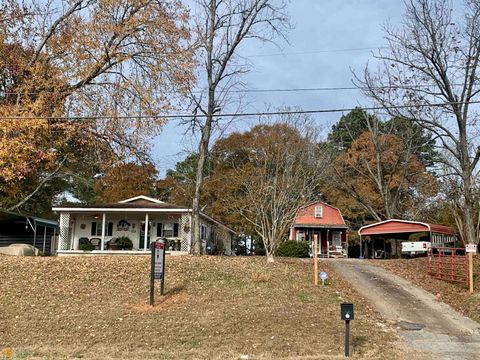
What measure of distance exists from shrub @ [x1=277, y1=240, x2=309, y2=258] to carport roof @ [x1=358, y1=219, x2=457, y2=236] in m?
3.98

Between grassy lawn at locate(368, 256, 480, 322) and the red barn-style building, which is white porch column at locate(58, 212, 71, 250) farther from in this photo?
the red barn-style building

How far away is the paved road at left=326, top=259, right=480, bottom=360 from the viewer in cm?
1112

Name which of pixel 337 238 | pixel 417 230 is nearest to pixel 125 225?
pixel 417 230

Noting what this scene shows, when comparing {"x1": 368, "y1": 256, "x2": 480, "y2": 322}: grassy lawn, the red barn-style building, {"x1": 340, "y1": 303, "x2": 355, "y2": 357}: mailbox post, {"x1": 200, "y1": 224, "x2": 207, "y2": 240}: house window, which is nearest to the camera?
{"x1": 340, "y1": 303, "x2": 355, "y2": 357}: mailbox post

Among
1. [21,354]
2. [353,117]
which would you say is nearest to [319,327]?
[21,354]

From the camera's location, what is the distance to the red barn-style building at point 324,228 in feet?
144

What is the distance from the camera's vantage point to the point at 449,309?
15078 millimetres

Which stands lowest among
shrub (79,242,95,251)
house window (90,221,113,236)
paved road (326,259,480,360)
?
paved road (326,259,480,360)

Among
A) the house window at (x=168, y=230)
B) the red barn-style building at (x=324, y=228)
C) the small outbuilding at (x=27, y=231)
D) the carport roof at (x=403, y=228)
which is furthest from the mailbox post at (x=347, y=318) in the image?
the red barn-style building at (x=324, y=228)

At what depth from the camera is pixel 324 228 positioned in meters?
44.3

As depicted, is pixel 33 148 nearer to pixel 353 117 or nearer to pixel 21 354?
pixel 21 354

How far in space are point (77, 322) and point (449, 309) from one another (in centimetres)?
1000

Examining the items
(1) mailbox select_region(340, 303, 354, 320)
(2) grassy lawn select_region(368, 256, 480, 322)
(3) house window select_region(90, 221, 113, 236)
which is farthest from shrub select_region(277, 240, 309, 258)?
(1) mailbox select_region(340, 303, 354, 320)

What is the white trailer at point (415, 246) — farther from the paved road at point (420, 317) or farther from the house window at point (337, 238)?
the house window at point (337, 238)
